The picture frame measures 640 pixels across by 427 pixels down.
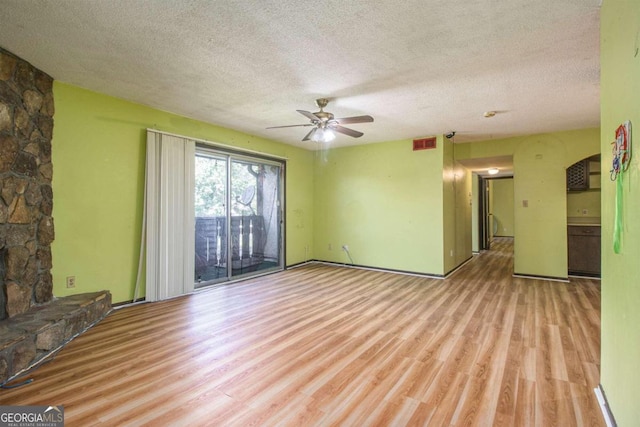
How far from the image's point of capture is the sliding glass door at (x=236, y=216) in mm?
4641

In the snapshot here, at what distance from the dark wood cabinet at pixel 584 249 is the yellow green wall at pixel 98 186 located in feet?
22.7

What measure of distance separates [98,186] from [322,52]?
117 inches

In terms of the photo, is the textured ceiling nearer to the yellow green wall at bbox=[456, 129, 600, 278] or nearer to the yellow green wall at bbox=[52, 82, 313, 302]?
the yellow green wall at bbox=[52, 82, 313, 302]

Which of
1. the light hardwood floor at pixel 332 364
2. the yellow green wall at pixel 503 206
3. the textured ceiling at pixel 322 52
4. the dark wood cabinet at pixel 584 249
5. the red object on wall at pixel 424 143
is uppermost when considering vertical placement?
the textured ceiling at pixel 322 52

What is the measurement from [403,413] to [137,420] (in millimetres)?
1548

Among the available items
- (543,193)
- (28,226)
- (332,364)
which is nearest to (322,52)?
(332,364)

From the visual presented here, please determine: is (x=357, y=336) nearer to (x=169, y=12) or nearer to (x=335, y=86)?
(x=335, y=86)

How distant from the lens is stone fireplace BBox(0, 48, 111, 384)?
7.88ft

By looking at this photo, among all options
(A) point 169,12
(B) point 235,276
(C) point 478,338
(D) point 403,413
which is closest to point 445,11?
(A) point 169,12

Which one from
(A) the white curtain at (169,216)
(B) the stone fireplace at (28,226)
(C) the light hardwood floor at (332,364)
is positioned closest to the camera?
(C) the light hardwood floor at (332,364)

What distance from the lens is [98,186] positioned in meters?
3.40

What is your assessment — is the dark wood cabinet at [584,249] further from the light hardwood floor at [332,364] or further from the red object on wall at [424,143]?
the red object on wall at [424,143]

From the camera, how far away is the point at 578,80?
298 centimetres

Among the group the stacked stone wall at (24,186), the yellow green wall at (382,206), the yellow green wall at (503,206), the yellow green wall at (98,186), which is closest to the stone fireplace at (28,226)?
the stacked stone wall at (24,186)
